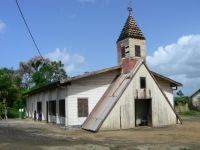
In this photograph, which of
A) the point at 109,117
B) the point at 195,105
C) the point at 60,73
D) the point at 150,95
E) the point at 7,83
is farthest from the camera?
the point at 60,73

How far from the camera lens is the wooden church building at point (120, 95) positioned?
1848 centimetres

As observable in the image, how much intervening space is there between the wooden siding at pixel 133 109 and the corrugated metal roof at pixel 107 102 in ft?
0.95

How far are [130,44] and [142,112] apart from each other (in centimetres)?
561

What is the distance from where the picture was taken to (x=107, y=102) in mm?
19078

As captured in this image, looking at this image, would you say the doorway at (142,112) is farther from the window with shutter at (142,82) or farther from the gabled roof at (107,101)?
the gabled roof at (107,101)

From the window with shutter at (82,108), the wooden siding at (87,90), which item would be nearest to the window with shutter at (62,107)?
the wooden siding at (87,90)

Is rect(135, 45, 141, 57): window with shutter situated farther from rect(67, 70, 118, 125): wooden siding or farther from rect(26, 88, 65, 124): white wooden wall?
rect(26, 88, 65, 124): white wooden wall

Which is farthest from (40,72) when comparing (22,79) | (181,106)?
(181,106)

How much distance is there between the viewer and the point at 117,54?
866 inches

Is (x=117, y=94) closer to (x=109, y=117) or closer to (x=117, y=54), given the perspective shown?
(x=109, y=117)

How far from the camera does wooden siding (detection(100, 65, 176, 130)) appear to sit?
1808cm

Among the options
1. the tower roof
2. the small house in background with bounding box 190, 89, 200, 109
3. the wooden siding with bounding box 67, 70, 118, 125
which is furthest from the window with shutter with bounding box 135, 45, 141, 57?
the small house in background with bounding box 190, 89, 200, 109

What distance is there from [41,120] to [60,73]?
2787cm

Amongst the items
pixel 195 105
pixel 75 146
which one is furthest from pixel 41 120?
pixel 195 105
